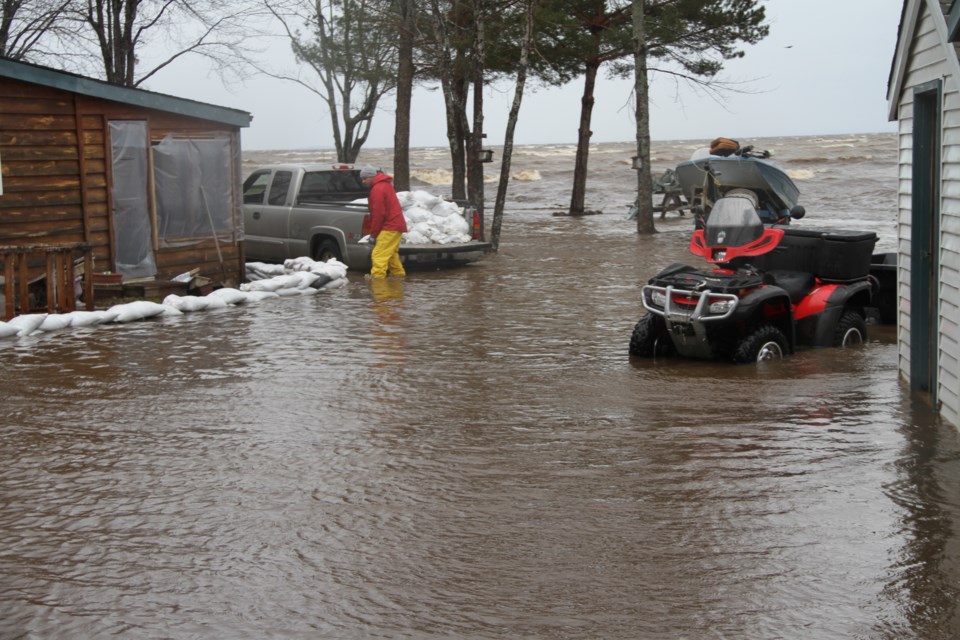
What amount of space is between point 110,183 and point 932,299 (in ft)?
36.2

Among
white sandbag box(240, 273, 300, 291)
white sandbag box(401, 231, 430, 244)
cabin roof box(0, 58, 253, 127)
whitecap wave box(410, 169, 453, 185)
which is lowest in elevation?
white sandbag box(240, 273, 300, 291)

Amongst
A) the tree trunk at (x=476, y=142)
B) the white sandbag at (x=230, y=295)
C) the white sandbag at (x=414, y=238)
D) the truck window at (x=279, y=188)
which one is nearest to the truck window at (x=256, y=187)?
the truck window at (x=279, y=188)

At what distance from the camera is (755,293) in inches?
400

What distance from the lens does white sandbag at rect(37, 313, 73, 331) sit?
12766 millimetres

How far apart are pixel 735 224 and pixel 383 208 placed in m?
7.81

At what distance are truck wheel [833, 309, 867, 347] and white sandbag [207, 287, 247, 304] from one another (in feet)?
26.0

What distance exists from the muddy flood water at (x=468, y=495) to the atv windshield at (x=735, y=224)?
1235mm

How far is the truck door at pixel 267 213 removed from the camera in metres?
19.4

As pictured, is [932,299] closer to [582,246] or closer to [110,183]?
[110,183]

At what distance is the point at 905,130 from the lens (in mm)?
9594

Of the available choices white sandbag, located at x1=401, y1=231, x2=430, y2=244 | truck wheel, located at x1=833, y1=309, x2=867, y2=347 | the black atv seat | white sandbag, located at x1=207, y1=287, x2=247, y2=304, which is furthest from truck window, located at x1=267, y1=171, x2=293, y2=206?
truck wheel, located at x1=833, y1=309, x2=867, y2=347

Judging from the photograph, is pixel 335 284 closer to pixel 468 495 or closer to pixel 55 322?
pixel 55 322

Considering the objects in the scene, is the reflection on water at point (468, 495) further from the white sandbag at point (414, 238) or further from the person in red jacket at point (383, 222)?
the white sandbag at point (414, 238)

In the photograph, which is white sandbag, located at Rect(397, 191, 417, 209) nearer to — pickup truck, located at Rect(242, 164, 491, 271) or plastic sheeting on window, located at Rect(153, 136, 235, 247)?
pickup truck, located at Rect(242, 164, 491, 271)
